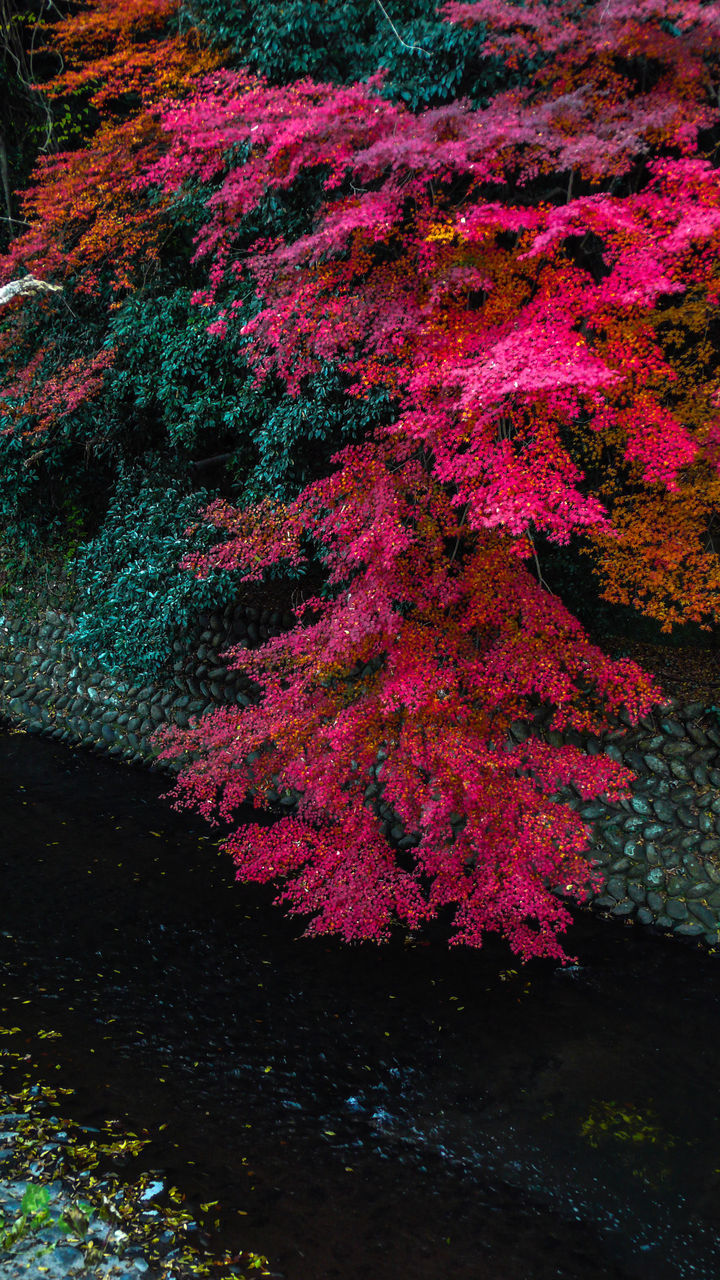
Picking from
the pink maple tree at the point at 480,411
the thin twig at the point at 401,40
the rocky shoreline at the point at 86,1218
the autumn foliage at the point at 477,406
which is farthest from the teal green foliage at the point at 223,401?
the rocky shoreline at the point at 86,1218

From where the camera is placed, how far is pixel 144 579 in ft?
32.7

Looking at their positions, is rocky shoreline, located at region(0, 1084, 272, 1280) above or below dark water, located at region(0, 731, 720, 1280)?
above

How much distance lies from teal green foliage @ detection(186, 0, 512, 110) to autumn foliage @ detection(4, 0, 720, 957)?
234 millimetres

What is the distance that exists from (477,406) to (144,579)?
218 inches

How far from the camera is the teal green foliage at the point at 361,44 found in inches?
279

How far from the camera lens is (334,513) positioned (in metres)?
6.96

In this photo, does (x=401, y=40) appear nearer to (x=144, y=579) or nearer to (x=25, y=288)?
(x=25, y=288)

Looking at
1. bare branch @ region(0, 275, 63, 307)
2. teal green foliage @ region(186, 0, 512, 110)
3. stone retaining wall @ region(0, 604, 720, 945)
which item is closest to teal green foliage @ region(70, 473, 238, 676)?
stone retaining wall @ region(0, 604, 720, 945)

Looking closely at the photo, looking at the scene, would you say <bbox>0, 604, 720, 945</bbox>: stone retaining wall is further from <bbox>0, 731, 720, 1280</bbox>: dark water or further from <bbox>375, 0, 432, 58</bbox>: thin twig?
<bbox>375, 0, 432, 58</bbox>: thin twig

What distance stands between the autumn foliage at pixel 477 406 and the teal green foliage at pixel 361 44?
0.77 feet

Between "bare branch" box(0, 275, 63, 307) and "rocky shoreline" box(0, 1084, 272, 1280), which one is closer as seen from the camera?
"rocky shoreline" box(0, 1084, 272, 1280)

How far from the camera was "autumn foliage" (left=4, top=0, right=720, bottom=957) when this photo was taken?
5.86 m

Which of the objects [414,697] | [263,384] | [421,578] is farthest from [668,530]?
[263,384]

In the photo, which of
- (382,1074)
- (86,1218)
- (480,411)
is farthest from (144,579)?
(86,1218)
